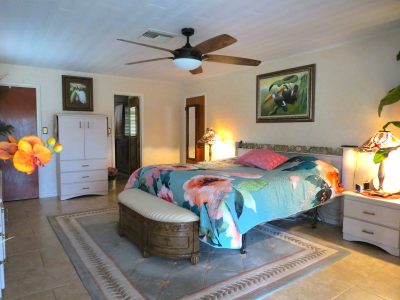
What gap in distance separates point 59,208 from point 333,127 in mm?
4302

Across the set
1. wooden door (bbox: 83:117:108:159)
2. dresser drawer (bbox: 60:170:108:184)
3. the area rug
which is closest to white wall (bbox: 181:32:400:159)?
the area rug

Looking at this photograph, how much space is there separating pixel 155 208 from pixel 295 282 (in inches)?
55.3

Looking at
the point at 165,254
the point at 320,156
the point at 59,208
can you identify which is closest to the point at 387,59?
the point at 320,156

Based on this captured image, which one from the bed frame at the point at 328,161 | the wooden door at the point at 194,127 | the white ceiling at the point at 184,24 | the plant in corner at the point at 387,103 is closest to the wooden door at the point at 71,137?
the white ceiling at the point at 184,24

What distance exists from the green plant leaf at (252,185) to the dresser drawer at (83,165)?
11.1 ft

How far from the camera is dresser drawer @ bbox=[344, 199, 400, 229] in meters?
2.79

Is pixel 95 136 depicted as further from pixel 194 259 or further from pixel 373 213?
pixel 373 213

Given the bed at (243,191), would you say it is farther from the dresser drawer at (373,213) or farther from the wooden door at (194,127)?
the wooden door at (194,127)

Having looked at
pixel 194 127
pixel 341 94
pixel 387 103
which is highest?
pixel 341 94

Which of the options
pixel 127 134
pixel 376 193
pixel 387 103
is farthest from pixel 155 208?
pixel 127 134

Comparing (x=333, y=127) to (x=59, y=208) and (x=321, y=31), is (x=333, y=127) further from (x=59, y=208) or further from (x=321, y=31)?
(x=59, y=208)

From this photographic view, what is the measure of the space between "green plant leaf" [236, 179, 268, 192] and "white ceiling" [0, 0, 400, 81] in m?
1.65

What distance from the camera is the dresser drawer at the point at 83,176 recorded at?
4.99 m

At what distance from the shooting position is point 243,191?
8.59ft
